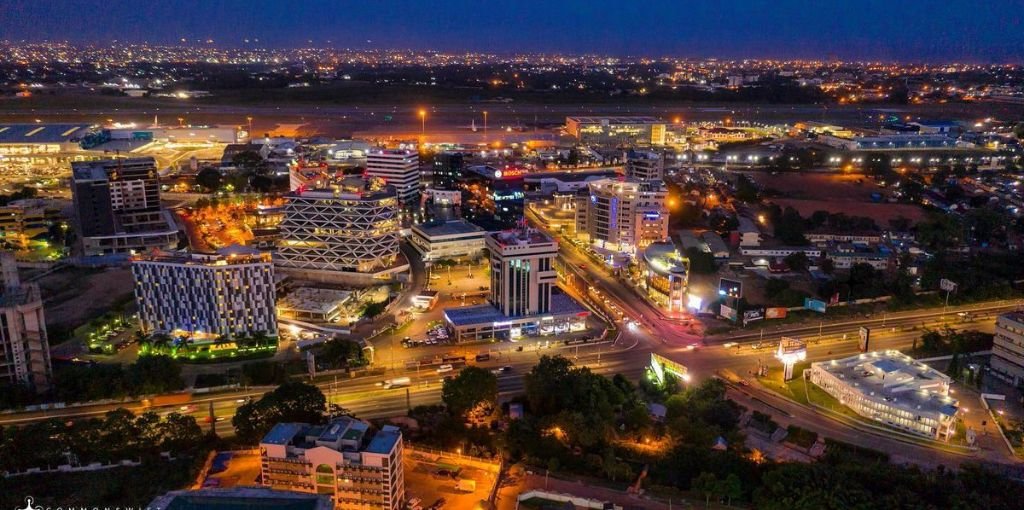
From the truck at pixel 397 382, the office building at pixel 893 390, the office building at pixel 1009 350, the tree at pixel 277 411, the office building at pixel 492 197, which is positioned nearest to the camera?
the tree at pixel 277 411

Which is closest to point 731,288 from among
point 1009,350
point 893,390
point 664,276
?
point 664,276

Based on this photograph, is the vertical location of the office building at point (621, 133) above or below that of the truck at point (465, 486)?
above

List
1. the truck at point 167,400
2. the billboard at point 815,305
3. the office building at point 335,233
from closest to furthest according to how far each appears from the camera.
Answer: the truck at point 167,400 → the billboard at point 815,305 → the office building at point 335,233

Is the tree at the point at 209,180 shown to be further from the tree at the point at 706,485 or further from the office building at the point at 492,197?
the tree at the point at 706,485

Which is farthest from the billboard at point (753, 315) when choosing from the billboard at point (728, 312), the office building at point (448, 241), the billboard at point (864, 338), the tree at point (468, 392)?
the office building at point (448, 241)

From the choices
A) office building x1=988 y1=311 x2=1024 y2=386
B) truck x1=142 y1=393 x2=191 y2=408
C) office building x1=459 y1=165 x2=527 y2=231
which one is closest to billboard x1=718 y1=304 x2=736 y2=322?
office building x1=988 y1=311 x2=1024 y2=386

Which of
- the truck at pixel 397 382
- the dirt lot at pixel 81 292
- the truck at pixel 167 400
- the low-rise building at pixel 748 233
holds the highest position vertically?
the low-rise building at pixel 748 233

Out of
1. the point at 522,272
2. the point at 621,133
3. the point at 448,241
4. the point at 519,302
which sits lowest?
the point at 519,302

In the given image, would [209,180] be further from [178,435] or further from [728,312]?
[728,312]

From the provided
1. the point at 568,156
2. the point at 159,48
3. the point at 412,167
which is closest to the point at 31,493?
the point at 412,167

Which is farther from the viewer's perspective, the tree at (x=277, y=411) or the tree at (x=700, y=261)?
the tree at (x=700, y=261)
